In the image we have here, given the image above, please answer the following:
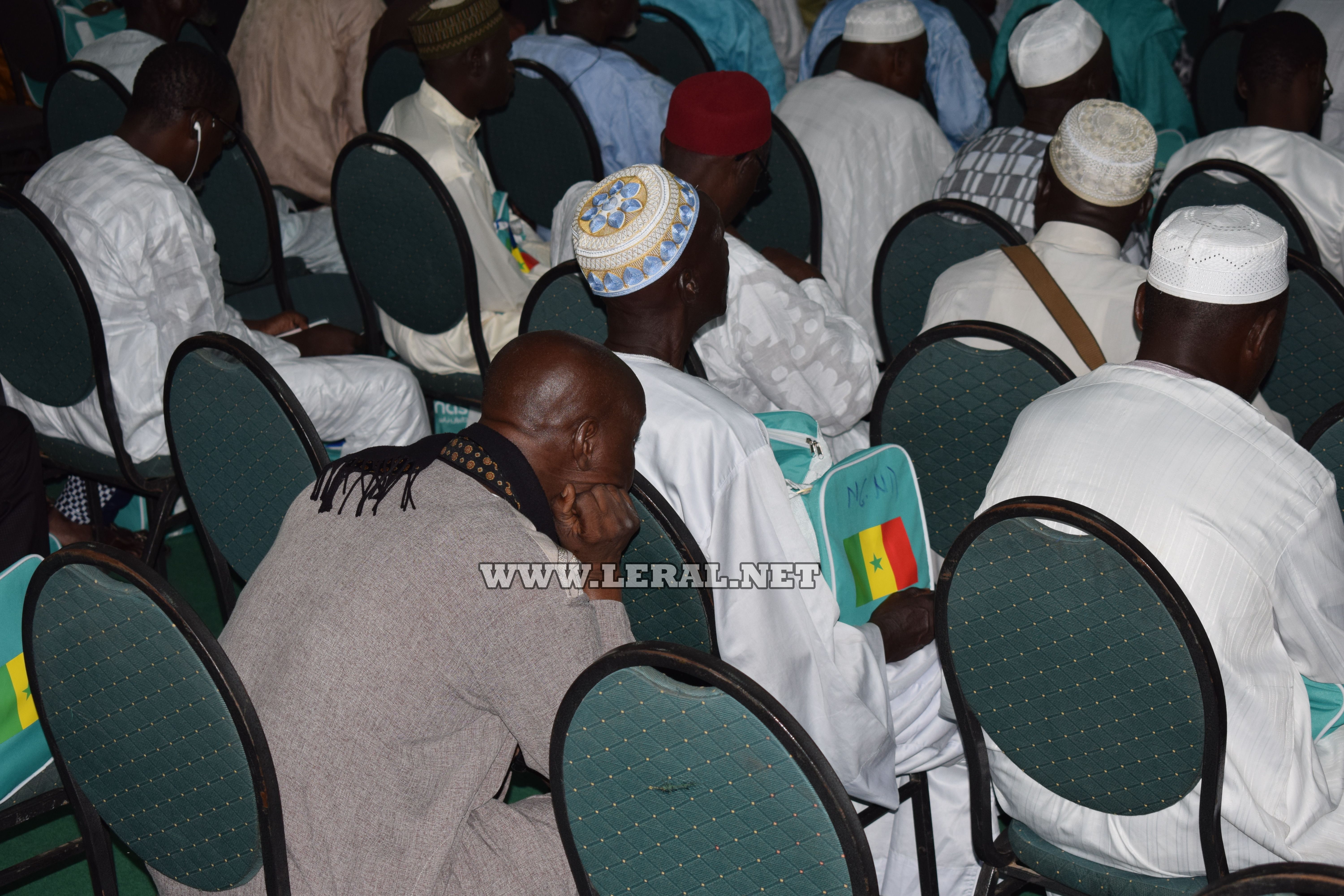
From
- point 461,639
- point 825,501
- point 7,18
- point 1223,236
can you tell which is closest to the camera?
point 461,639

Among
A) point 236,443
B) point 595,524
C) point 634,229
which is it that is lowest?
point 236,443

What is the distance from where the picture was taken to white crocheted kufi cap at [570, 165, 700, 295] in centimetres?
194

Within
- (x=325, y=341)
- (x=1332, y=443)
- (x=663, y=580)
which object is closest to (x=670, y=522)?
(x=663, y=580)

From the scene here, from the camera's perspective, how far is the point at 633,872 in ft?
4.41

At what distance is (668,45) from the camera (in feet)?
15.6

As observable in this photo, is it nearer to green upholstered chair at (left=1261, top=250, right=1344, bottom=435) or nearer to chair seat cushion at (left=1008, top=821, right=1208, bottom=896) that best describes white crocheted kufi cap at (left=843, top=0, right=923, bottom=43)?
green upholstered chair at (left=1261, top=250, right=1344, bottom=435)

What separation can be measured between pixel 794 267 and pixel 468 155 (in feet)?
4.06

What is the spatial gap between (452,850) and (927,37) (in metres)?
3.70

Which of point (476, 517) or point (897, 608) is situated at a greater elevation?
point (476, 517)

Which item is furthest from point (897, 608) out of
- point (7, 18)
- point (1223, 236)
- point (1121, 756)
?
point (7, 18)

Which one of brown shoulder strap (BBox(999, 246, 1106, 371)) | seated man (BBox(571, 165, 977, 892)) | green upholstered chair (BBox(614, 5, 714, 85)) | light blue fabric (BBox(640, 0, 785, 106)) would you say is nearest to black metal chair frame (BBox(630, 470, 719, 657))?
seated man (BBox(571, 165, 977, 892))

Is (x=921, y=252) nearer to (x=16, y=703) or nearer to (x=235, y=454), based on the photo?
(x=235, y=454)

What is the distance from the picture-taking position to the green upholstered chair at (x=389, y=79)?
159 inches

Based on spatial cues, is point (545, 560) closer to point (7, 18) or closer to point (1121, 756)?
point (1121, 756)
